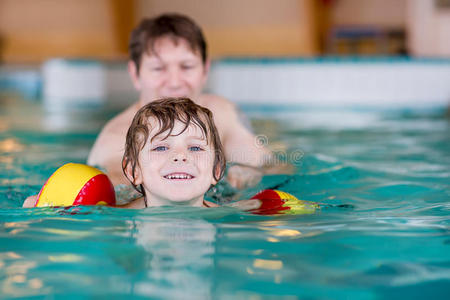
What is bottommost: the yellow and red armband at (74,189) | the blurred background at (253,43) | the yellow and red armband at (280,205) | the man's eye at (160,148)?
the yellow and red armband at (280,205)

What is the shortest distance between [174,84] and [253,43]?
37.2 ft

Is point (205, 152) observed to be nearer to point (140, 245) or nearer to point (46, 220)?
point (140, 245)

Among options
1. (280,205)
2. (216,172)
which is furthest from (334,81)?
(216,172)

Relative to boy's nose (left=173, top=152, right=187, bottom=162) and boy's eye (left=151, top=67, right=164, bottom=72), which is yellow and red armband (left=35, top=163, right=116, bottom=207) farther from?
boy's eye (left=151, top=67, right=164, bottom=72)

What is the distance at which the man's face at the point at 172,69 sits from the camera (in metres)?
3.52

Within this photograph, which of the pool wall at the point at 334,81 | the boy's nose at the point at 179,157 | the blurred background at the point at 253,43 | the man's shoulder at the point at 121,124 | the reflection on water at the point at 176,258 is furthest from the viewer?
the blurred background at the point at 253,43

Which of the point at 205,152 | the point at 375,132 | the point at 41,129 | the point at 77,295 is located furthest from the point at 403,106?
the point at 77,295

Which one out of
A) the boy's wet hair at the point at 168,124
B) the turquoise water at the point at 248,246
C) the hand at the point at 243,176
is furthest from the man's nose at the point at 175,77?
the boy's wet hair at the point at 168,124

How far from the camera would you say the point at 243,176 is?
3.61m

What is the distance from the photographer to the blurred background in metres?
9.55

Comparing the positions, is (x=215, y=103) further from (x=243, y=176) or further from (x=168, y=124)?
(x=168, y=124)

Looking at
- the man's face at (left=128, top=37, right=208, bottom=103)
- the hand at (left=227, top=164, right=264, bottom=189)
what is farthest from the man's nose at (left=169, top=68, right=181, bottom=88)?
the hand at (left=227, top=164, right=264, bottom=189)

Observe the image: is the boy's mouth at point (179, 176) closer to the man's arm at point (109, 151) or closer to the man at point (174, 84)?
the man at point (174, 84)

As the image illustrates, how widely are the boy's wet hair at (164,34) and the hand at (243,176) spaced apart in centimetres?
68
